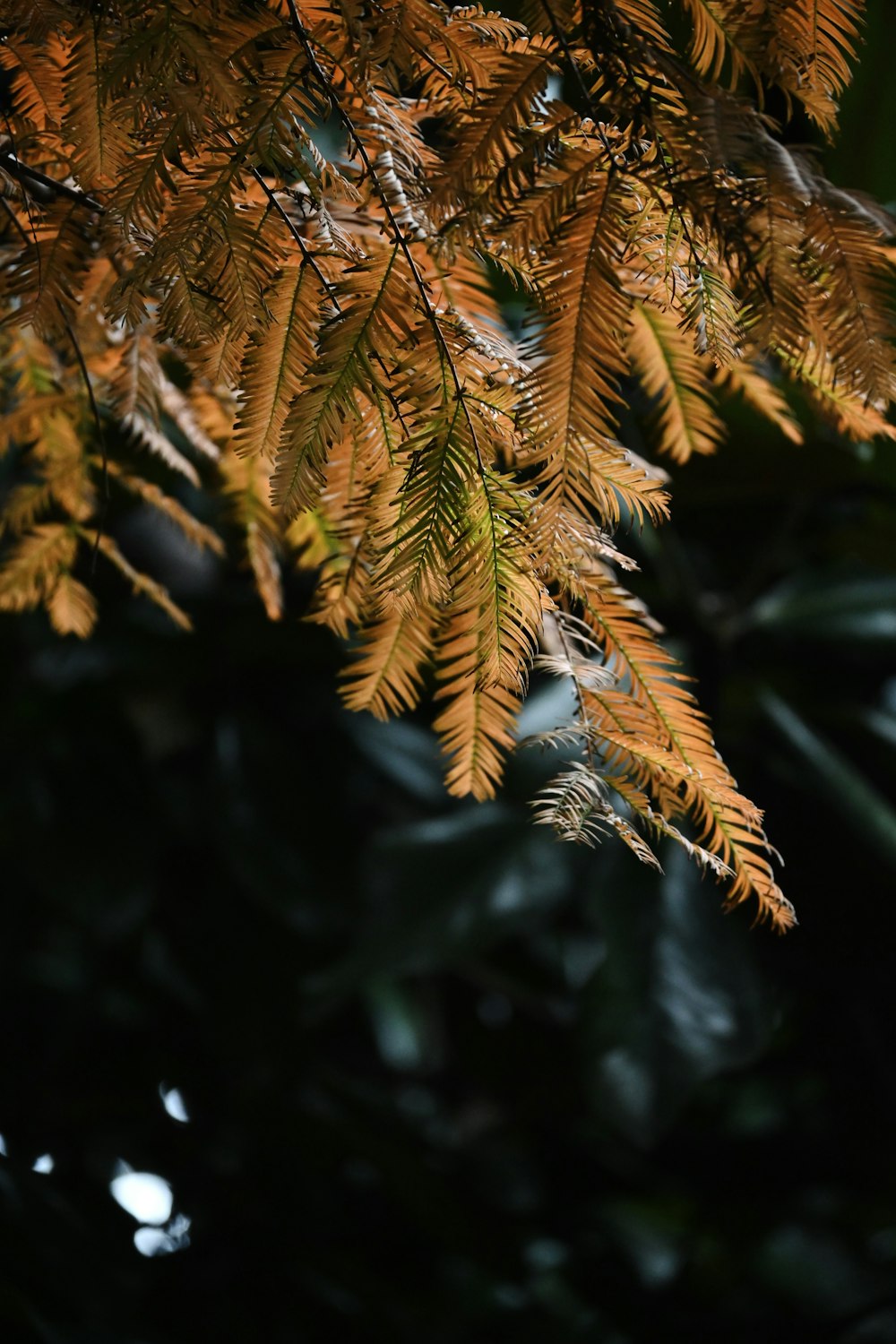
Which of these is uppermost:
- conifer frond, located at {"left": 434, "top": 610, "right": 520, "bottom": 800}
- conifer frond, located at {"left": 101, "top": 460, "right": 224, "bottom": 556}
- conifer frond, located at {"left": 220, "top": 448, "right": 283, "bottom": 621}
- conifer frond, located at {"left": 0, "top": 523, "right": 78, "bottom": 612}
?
conifer frond, located at {"left": 434, "top": 610, "right": 520, "bottom": 800}

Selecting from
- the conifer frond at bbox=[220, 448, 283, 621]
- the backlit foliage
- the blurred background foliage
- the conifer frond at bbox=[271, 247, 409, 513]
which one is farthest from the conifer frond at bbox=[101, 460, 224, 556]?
the blurred background foliage

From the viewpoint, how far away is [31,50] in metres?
0.45

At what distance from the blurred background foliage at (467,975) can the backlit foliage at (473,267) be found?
85 centimetres

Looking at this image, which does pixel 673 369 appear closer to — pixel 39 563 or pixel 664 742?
pixel 664 742

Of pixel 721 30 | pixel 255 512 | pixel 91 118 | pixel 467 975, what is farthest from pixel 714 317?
pixel 467 975

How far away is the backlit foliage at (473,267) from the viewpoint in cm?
32

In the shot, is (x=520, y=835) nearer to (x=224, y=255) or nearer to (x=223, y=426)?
(x=223, y=426)

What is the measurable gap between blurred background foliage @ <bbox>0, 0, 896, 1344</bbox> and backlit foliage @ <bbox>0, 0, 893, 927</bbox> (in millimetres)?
847

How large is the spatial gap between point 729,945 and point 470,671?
100cm

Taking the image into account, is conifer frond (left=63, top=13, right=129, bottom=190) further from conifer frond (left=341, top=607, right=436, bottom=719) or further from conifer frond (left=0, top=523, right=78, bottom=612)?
conifer frond (left=0, top=523, right=78, bottom=612)

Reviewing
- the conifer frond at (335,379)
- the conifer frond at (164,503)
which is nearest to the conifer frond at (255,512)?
the conifer frond at (164,503)

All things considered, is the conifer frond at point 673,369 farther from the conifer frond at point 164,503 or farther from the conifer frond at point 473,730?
the conifer frond at point 164,503

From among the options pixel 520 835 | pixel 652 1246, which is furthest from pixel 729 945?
pixel 652 1246

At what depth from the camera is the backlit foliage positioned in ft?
1.06
